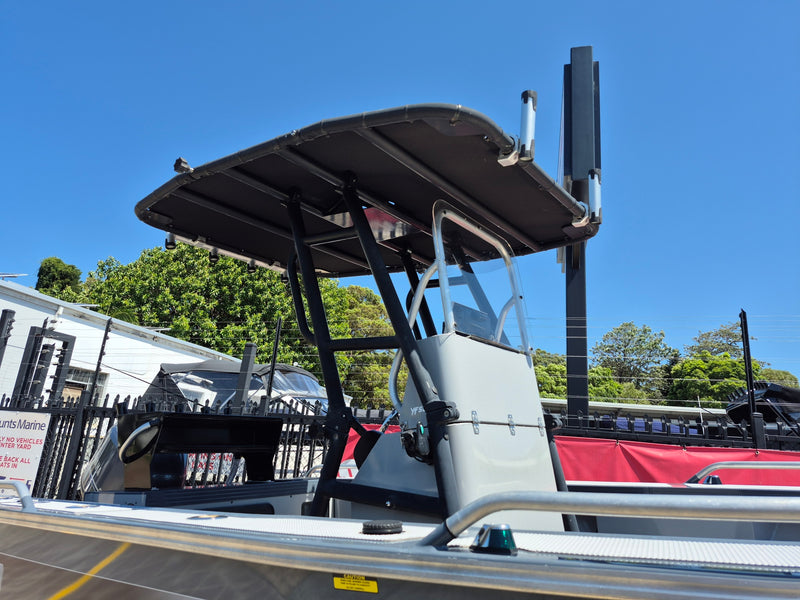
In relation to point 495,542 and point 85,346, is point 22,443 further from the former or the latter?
point 85,346

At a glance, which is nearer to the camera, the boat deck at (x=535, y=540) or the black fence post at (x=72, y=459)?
the boat deck at (x=535, y=540)

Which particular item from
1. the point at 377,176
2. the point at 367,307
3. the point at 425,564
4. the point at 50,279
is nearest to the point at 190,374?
the point at 377,176

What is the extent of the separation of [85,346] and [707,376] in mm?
46869

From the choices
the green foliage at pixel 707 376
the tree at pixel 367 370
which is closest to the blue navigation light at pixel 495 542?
the tree at pixel 367 370

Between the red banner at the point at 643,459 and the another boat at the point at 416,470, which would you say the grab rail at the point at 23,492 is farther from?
the red banner at the point at 643,459

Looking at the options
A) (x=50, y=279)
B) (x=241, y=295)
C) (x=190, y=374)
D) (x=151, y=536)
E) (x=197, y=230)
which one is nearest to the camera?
(x=151, y=536)

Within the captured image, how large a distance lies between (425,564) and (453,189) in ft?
7.01

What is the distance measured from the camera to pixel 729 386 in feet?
137

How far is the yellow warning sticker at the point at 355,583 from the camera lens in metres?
1.38

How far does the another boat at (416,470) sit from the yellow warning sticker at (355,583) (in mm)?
14

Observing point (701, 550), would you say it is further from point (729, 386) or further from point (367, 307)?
point (729, 386)

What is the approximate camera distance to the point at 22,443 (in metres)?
7.69

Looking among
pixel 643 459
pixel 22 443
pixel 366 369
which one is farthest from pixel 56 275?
pixel 643 459

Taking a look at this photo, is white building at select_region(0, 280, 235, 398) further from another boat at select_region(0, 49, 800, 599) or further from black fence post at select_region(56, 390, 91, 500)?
another boat at select_region(0, 49, 800, 599)
